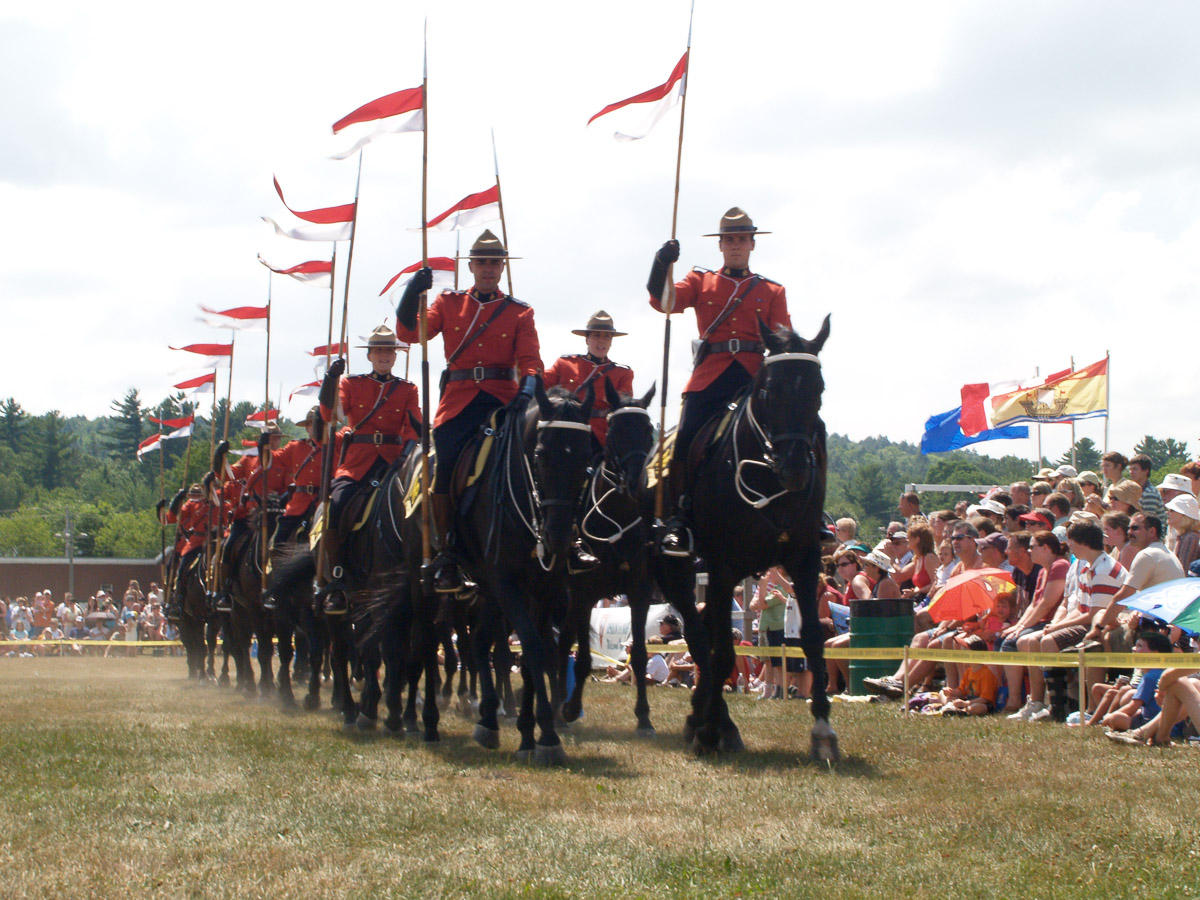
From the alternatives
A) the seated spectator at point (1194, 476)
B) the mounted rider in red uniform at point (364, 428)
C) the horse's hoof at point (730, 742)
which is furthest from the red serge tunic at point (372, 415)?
the seated spectator at point (1194, 476)

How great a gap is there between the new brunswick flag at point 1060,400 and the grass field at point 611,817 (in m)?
14.5

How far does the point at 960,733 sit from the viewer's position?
35.2 feet

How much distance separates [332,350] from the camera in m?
18.1

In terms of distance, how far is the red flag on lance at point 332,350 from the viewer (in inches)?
600

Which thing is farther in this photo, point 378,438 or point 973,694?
point 378,438

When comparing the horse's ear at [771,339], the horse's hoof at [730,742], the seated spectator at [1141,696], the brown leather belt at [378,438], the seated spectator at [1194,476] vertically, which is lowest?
the horse's hoof at [730,742]

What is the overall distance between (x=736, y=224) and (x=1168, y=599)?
4.13 m

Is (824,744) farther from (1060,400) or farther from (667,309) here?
(1060,400)

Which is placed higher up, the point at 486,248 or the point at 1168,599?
the point at 486,248

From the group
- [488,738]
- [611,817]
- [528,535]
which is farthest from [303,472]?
[611,817]

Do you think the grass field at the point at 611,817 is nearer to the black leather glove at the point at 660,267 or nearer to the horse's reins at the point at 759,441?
the horse's reins at the point at 759,441

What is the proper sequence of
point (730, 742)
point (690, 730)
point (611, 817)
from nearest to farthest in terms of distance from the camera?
point (611, 817) → point (730, 742) → point (690, 730)

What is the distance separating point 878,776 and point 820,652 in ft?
4.27

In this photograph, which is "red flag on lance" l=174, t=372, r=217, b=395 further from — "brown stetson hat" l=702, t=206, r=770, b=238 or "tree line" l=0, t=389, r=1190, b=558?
"tree line" l=0, t=389, r=1190, b=558
